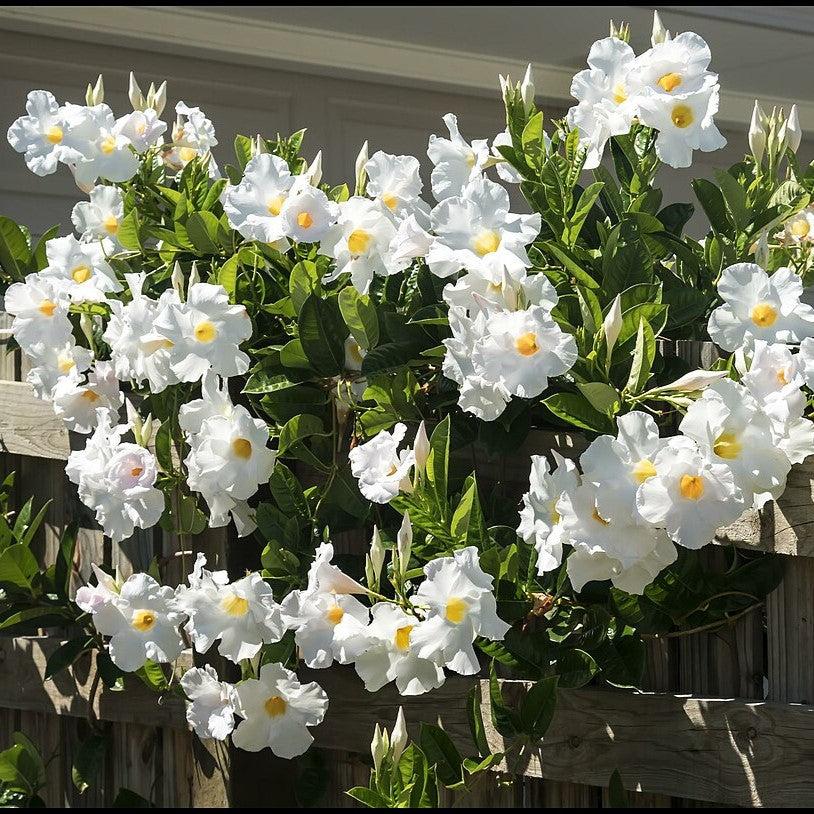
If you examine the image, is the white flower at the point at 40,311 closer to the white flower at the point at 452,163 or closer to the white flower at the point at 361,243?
the white flower at the point at 361,243

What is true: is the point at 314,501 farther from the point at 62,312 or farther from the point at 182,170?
the point at 182,170

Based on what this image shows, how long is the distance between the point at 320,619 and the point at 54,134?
0.83m

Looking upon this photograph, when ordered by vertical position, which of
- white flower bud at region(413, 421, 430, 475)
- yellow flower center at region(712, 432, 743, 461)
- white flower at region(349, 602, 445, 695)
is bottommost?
white flower at region(349, 602, 445, 695)

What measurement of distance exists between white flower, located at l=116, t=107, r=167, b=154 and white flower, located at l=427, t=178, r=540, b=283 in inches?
24.6

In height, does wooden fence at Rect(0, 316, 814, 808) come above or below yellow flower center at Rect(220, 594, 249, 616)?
below

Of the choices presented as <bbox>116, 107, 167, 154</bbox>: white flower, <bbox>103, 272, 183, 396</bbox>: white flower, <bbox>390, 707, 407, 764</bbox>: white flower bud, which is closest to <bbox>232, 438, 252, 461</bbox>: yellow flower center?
<bbox>103, 272, 183, 396</bbox>: white flower

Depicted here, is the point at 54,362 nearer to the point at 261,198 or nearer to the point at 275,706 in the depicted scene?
the point at 261,198

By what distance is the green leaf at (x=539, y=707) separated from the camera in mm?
1295

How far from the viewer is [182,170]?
1.79m

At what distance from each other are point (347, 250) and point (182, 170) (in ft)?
1.70

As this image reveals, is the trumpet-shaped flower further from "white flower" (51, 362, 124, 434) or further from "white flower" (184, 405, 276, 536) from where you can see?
"white flower" (51, 362, 124, 434)

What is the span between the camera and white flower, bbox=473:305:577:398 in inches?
45.5

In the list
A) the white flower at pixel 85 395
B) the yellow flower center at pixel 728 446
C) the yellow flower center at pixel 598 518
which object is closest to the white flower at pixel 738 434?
the yellow flower center at pixel 728 446

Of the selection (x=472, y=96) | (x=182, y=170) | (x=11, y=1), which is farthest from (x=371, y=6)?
(x=182, y=170)
